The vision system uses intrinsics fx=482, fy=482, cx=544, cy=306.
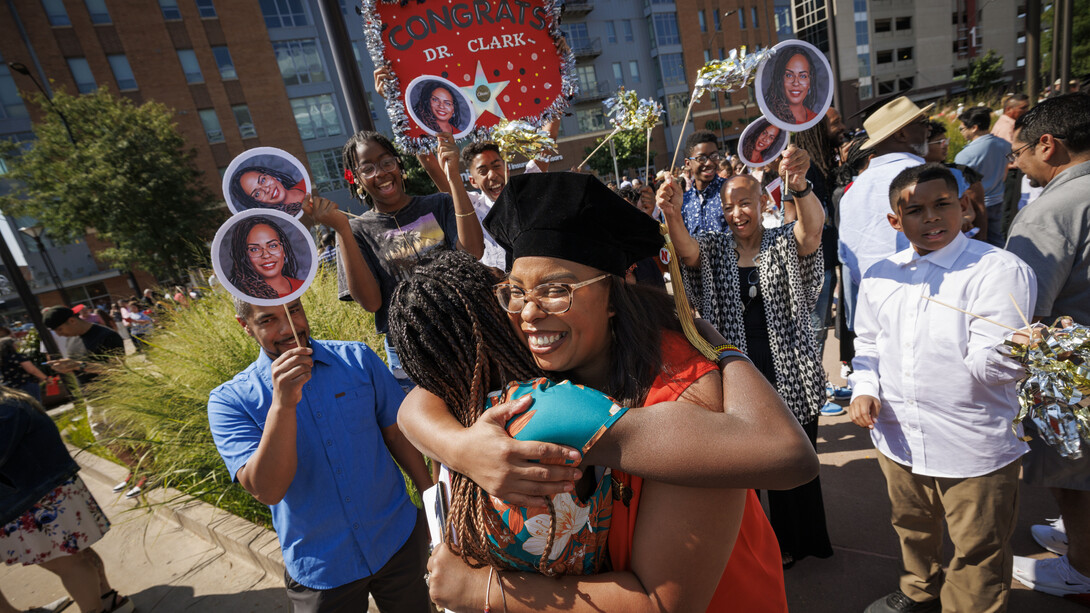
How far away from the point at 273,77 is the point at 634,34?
26721 mm

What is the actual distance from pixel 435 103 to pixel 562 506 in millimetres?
2738

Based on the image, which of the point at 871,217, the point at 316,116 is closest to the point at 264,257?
the point at 871,217

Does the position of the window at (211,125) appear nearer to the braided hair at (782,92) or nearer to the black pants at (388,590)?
the black pants at (388,590)

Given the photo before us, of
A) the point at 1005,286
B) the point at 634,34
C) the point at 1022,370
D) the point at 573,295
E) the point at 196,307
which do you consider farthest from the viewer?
the point at 634,34

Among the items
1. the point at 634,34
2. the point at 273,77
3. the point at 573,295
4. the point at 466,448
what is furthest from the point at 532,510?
the point at 634,34

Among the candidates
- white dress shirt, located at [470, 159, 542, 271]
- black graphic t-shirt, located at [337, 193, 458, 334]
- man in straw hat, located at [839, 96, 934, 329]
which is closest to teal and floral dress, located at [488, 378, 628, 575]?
black graphic t-shirt, located at [337, 193, 458, 334]

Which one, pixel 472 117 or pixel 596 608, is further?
pixel 472 117

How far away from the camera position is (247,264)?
1.81 meters

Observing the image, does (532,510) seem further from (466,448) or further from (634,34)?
(634,34)

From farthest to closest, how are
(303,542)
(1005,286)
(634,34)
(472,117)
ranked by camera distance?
(634,34), (472,117), (303,542), (1005,286)

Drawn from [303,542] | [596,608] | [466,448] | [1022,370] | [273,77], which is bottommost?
[303,542]

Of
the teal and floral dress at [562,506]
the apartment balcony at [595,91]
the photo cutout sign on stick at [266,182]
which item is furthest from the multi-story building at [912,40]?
the teal and floral dress at [562,506]

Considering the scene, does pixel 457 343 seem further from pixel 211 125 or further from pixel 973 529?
pixel 211 125

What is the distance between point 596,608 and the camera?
96cm
